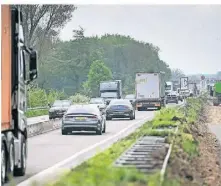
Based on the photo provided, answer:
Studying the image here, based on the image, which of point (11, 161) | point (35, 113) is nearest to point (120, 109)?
point (35, 113)

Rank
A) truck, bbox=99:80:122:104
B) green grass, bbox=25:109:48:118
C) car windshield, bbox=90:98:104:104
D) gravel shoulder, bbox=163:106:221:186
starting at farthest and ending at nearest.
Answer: car windshield, bbox=90:98:104:104
truck, bbox=99:80:122:104
green grass, bbox=25:109:48:118
gravel shoulder, bbox=163:106:221:186

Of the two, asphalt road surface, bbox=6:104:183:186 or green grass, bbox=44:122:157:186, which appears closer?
green grass, bbox=44:122:157:186

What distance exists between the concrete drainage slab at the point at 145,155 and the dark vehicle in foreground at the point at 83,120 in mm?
1259

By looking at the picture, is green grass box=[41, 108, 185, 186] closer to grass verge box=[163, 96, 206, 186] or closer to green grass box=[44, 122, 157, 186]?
green grass box=[44, 122, 157, 186]

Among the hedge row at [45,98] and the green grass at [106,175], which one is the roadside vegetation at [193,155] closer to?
the green grass at [106,175]

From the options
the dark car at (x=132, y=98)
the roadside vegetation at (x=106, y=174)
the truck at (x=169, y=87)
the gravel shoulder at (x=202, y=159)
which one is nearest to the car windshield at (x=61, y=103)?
the roadside vegetation at (x=106, y=174)

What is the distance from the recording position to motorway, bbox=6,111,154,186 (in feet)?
34.0

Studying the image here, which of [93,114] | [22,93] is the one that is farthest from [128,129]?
[22,93]

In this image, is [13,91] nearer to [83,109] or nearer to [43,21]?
[43,21]

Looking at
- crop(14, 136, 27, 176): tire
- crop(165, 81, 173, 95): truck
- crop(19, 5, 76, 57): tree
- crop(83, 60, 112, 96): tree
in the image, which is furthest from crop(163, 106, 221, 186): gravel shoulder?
crop(19, 5, 76, 57): tree

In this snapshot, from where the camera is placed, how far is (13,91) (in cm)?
1037

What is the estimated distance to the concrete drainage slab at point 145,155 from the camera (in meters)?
9.32

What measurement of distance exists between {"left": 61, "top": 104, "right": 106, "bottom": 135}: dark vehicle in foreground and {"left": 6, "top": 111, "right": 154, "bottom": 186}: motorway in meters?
0.10

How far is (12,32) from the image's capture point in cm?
1030
